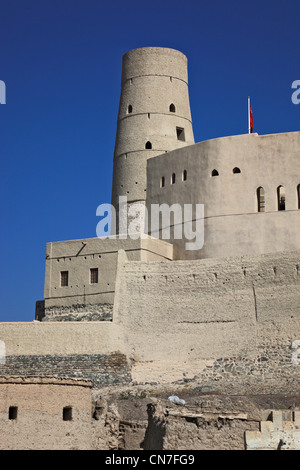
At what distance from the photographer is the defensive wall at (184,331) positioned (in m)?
36.1

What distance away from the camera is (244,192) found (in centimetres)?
4088

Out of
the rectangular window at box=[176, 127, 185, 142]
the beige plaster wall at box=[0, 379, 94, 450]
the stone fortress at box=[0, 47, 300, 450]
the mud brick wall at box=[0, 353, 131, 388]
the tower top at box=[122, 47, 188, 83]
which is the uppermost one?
the tower top at box=[122, 47, 188, 83]

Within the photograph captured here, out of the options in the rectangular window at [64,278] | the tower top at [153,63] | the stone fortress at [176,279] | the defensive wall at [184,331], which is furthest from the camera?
the tower top at [153,63]

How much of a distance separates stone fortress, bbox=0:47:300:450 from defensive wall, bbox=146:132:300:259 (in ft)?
0.12

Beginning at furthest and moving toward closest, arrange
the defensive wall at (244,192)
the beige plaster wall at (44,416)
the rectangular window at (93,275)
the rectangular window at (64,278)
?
1. the rectangular window at (64,278)
2. the defensive wall at (244,192)
3. the rectangular window at (93,275)
4. the beige plaster wall at (44,416)

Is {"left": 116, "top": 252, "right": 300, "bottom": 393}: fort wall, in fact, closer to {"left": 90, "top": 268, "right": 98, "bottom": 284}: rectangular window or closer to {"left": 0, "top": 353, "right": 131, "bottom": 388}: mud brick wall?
Answer: {"left": 0, "top": 353, "right": 131, "bottom": 388}: mud brick wall

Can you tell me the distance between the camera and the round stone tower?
45.2m

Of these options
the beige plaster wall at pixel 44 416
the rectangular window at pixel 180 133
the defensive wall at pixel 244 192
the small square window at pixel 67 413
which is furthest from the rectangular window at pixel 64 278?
the small square window at pixel 67 413

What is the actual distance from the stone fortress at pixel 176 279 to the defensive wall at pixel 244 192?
4 cm

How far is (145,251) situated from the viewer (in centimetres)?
4009

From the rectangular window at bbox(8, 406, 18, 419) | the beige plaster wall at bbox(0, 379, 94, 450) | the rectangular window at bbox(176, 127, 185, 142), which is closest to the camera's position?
the beige plaster wall at bbox(0, 379, 94, 450)

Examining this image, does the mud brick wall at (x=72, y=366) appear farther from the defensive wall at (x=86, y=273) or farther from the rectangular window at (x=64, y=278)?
the rectangular window at (x=64, y=278)

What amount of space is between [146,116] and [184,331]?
1128 centimetres

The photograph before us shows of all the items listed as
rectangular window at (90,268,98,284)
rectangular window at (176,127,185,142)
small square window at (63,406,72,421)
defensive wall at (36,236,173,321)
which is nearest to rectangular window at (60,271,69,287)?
defensive wall at (36,236,173,321)
